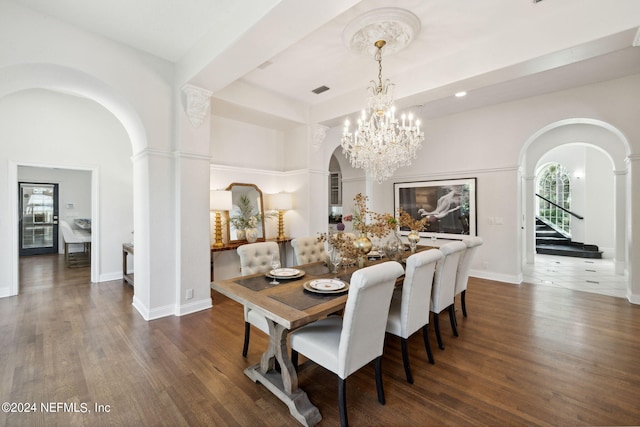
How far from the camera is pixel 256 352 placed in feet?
8.39

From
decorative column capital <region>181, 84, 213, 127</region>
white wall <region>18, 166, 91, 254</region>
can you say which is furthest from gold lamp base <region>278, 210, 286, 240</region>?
white wall <region>18, 166, 91, 254</region>

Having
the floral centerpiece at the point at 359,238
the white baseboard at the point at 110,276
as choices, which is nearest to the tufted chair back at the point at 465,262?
the floral centerpiece at the point at 359,238

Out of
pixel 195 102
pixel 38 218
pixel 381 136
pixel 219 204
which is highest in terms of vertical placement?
pixel 195 102

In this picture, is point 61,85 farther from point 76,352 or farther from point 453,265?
point 453,265

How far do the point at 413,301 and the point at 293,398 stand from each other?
1098mm

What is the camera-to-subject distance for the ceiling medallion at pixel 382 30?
2.59 m

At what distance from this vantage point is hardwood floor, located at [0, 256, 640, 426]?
1.79 m

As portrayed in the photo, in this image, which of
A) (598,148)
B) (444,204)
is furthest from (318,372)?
(598,148)

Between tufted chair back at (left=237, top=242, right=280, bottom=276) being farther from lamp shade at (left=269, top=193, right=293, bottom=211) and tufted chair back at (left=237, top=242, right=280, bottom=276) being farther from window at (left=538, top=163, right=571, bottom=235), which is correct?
window at (left=538, top=163, right=571, bottom=235)

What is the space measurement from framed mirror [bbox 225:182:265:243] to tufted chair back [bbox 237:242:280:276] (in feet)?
5.90

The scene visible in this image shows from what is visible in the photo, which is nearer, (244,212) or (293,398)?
(293,398)

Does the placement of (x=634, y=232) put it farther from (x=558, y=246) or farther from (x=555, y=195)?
(x=555, y=195)

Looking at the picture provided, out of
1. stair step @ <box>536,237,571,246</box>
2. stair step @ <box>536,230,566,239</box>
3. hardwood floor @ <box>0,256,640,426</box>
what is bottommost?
hardwood floor @ <box>0,256,640,426</box>

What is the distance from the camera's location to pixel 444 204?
556 cm
